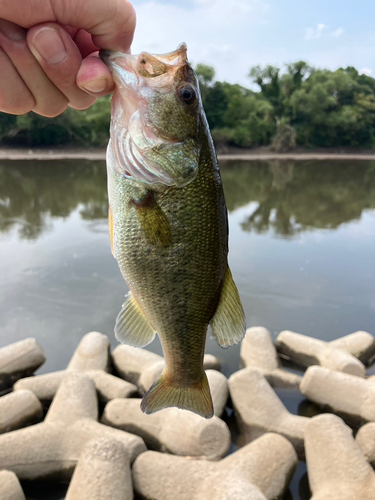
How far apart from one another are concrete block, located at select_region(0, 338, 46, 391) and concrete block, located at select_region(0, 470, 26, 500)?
153 cm

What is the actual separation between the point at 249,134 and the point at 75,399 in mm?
40442

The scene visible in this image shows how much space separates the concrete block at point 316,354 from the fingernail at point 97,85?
360 cm

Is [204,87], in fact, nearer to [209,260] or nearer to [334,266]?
[334,266]

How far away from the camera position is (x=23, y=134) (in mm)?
32000

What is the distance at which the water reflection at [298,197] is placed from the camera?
11281mm

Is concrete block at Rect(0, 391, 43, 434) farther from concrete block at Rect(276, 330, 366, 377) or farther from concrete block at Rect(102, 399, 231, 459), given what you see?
concrete block at Rect(276, 330, 366, 377)

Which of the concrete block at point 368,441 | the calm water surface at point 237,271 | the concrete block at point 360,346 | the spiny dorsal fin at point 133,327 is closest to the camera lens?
the spiny dorsal fin at point 133,327

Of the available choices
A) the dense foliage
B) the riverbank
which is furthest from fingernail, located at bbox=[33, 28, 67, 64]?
the dense foliage

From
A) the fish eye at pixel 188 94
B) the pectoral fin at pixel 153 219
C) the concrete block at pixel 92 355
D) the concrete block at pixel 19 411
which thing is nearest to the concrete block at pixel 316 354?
the concrete block at pixel 92 355

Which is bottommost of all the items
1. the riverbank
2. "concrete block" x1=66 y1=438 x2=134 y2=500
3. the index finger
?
"concrete block" x1=66 y1=438 x2=134 y2=500

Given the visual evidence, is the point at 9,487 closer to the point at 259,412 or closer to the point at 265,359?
the point at 259,412

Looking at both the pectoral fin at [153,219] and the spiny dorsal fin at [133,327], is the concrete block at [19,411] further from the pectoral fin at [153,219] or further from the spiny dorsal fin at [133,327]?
the pectoral fin at [153,219]

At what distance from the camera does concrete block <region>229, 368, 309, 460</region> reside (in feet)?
10.5

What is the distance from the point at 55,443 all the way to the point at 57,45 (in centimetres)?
271
